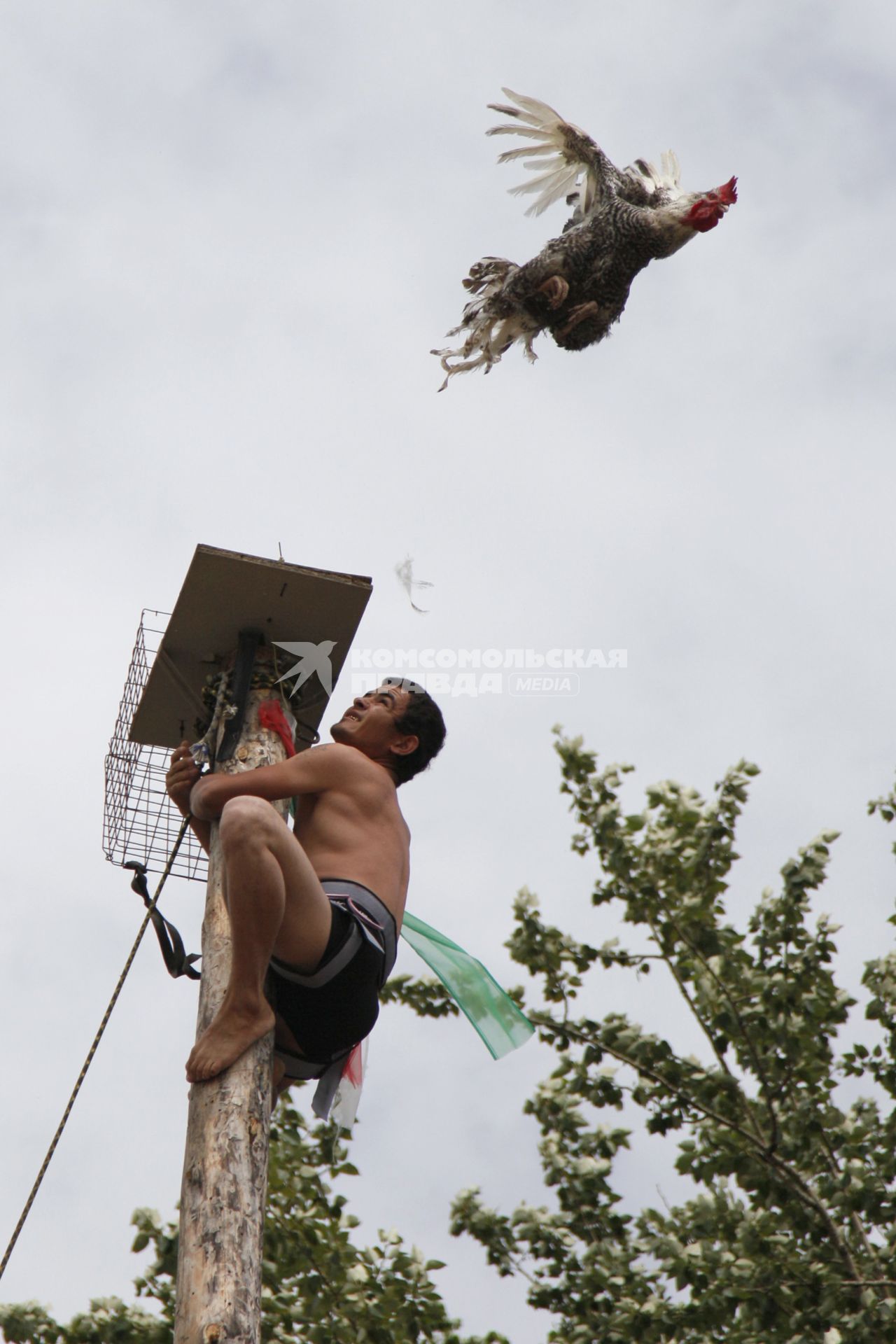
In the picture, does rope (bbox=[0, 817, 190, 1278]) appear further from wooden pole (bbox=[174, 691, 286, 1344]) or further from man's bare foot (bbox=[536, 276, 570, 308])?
man's bare foot (bbox=[536, 276, 570, 308])

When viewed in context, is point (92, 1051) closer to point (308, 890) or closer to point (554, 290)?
point (308, 890)

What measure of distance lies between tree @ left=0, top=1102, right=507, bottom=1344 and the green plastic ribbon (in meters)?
2.80

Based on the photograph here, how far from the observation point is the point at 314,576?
367cm

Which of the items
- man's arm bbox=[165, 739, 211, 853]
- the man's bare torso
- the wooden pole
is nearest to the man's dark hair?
the man's bare torso

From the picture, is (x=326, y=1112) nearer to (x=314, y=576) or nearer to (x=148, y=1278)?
(x=314, y=576)

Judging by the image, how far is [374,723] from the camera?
383 cm

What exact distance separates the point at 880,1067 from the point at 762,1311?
137 centimetres

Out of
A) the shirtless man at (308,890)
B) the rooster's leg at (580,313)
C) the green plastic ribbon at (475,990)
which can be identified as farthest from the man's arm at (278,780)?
the rooster's leg at (580,313)

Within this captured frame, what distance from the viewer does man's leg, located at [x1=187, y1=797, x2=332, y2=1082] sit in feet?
9.46

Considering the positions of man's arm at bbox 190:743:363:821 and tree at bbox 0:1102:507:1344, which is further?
tree at bbox 0:1102:507:1344

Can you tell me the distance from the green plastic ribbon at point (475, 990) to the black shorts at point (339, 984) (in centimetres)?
84

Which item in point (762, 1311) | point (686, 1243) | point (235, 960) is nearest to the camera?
point (235, 960)

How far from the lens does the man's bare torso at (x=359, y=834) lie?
334 cm

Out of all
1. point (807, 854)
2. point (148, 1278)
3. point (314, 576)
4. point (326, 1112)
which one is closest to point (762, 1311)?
point (807, 854)
